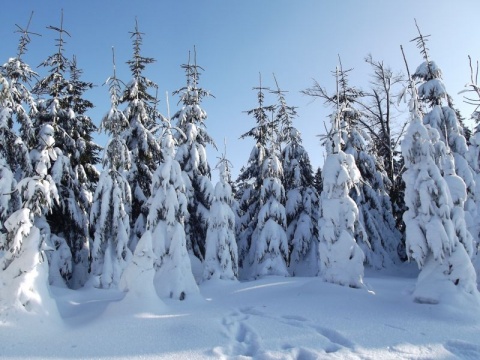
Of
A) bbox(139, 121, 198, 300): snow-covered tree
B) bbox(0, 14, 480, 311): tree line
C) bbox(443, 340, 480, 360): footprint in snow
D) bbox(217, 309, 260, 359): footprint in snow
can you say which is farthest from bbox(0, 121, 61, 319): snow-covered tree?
bbox(443, 340, 480, 360): footprint in snow

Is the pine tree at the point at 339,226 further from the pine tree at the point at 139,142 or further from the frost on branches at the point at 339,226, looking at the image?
the pine tree at the point at 139,142

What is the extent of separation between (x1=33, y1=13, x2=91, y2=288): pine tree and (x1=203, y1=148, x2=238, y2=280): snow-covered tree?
19.5ft

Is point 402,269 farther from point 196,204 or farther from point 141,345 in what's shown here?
point 141,345

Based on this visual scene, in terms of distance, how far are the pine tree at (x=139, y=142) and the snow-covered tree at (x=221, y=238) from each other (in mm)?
3790

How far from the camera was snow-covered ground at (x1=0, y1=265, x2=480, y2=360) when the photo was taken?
19.8 ft

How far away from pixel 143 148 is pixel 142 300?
1109cm

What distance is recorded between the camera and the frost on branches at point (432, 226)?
29.4 ft

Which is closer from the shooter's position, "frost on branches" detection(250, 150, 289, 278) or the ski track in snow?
the ski track in snow

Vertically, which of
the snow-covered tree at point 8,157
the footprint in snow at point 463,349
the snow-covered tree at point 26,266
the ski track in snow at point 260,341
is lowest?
the footprint in snow at point 463,349

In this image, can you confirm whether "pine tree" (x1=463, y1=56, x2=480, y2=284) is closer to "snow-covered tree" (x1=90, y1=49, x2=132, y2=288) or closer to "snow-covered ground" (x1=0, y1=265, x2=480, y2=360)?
"snow-covered ground" (x1=0, y1=265, x2=480, y2=360)

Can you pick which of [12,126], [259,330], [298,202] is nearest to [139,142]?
[12,126]

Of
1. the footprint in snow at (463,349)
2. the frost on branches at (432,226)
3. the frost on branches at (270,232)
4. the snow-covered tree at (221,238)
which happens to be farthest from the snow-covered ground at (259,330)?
the frost on branches at (270,232)

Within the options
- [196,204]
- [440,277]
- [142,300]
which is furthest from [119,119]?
[440,277]

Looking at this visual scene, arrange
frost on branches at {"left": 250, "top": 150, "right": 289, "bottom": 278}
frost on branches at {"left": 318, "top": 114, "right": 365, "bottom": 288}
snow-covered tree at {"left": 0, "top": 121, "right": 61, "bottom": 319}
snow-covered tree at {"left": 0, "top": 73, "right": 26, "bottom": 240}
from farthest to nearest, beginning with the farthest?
frost on branches at {"left": 250, "top": 150, "right": 289, "bottom": 278} < frost on branches at {"left": 318, "top": 114, "right": 365, "bottom": 288} < snow-covered tree at {"left": 0, "top": 73, "right": 26, "bottom": 240} < snow-covered tree at {"left": 0, "top": 121, "right": 61, "bottom": 319}
